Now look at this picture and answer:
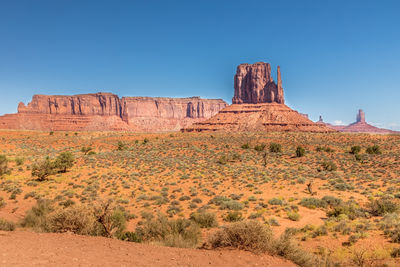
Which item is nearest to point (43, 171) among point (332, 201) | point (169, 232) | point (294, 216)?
point (169, 232)

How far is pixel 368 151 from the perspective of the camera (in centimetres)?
3312

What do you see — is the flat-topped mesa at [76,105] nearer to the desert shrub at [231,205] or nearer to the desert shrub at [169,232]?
the desert shrub at [231,205]

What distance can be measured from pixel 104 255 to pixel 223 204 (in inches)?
315

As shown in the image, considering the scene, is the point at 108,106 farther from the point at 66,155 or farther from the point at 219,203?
the point at 219,203

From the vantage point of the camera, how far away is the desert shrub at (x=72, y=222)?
7.48 m

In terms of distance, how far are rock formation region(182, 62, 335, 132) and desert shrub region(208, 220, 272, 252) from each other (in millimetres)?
79939

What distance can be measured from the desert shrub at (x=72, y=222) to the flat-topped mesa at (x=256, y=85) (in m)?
114

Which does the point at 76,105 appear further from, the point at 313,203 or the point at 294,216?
the point at 294,216

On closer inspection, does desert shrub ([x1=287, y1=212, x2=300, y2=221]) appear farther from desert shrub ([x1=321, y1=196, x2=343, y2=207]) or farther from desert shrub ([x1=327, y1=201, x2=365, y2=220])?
desert shrub ([x1=321, y1=196, x2=343, y2=207])

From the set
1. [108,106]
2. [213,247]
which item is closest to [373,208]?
[213,247]

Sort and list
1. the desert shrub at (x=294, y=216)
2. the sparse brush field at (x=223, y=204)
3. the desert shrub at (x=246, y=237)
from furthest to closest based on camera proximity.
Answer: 1. the desert shrub at (x=294, y=216)
2. the sparse brush field at (x=223, y=204)
3. the desert shrub at (x=246, y=237)

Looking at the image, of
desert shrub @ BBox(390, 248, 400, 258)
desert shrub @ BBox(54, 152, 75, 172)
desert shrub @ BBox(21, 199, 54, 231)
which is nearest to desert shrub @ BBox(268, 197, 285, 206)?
desert shrub @ BBox(390, 248, 400, 258)

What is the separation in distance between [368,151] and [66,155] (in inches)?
1503

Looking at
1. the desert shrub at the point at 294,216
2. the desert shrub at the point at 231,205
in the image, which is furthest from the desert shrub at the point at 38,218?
the desert shrub at the point at 294,216
